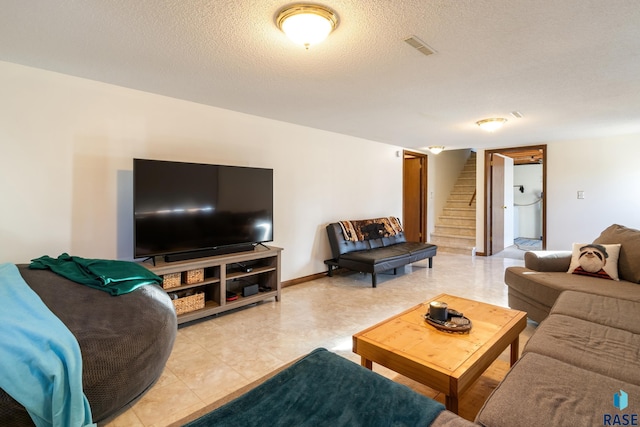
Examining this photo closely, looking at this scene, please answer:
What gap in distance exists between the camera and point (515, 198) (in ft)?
29.1

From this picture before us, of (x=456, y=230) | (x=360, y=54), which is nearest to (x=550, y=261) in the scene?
(x=360, y=54)

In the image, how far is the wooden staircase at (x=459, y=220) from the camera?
6848 mm

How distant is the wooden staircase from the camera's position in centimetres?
685

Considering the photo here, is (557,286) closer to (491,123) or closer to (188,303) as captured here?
(491,123)

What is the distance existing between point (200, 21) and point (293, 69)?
814 millimetres

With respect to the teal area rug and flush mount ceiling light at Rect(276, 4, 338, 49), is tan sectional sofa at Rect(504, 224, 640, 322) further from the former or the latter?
flush mount ceiling light at Rect(276, 4, 338, 49)

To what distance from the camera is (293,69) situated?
8.15 ft

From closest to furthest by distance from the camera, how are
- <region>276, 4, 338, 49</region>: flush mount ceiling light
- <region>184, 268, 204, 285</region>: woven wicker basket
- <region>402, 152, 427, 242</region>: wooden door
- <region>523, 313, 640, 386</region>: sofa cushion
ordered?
<region>523, 313, 640, 386</region>: sofa cushion < <region>276, 4, 338, 49</region>: flush mount ceiling light < <region>184, 268, 204, 285</region>: woven wicker basket < <region>402, 152, 427, 242</region>: wooden door

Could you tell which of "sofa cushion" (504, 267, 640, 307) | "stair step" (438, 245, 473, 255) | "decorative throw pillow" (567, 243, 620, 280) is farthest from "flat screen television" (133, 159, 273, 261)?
"stair step" (438, 245, 473, 255)

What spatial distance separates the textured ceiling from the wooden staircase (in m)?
3.61

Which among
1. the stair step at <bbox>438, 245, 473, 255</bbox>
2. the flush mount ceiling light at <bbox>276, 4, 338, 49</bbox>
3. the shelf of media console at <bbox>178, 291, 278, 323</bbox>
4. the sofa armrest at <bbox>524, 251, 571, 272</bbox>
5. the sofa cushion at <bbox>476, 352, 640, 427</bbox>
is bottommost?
the shelf of media console at <bbox>178, 291, 278, 323</bbox>

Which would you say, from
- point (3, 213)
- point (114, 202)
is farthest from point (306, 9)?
point (3, 213)

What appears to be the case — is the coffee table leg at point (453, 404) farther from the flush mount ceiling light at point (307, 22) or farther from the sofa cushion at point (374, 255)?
the sofa cushion at point (374, 255)

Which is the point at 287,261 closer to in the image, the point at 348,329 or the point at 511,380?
the point at 348,329
